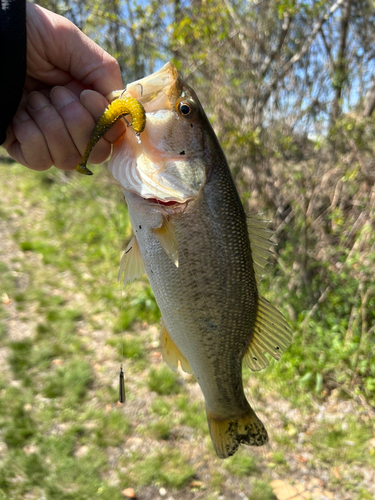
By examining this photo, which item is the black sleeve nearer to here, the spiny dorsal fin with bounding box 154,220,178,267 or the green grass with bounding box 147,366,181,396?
the spiny dorsal fin with bounding box 154,220,178,267

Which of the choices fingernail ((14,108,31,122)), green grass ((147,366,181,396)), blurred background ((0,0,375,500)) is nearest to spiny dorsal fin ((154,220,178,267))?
fingernail ((14,108,31,122))

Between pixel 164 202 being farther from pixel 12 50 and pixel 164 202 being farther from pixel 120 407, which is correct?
pixel 120 407

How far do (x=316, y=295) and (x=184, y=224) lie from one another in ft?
10.5

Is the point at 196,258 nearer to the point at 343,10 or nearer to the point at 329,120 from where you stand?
the point at 329,120

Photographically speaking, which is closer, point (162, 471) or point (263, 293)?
point (162, 471)

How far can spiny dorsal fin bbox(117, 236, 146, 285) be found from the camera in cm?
186

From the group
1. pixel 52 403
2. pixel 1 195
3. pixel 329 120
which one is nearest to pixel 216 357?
pixel 52 403

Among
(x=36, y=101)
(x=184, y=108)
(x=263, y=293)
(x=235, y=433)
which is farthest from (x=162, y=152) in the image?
(x=263, y=293)

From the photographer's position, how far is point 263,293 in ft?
15.4

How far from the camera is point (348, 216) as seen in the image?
4.25m

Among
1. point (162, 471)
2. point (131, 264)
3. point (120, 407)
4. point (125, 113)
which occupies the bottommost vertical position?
point (120, 407)

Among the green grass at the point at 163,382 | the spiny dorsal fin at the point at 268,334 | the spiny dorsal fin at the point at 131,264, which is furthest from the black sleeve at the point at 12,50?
the green grass at the point at 163,382

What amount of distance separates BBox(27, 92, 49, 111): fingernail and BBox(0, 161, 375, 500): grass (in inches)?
28.9

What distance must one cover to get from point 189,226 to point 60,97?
2.99 feet
